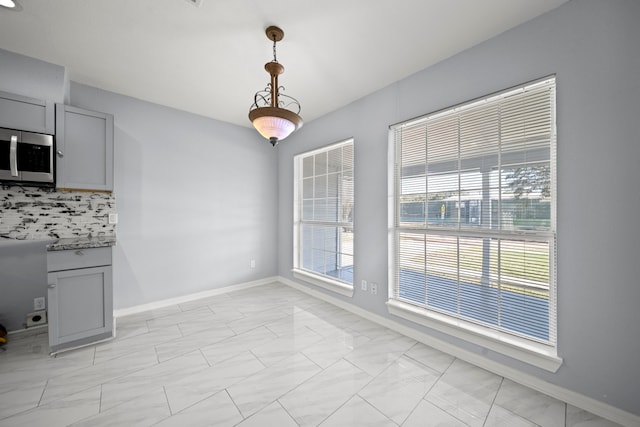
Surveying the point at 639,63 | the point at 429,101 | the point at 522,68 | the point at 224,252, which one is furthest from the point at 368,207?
the point at 224,252

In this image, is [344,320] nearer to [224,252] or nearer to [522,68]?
[224,252]

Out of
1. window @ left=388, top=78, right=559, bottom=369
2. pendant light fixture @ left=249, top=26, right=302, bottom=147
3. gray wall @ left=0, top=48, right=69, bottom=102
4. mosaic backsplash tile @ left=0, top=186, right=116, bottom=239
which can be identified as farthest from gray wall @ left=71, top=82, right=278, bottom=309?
window @ left=388, top=78, right=559, bottom=369

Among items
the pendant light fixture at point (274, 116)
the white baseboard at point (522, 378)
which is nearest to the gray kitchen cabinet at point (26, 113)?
the pendant light fixture at point (274, 116)

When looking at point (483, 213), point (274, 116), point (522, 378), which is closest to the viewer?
point (274, 116)

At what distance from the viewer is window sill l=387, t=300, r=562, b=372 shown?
1.71 m

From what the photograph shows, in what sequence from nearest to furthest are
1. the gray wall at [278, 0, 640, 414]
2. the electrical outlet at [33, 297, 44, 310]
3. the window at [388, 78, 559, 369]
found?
1. the gray wall at [278, 0, 640, 414]
2. the window at [388, 78, 559, 369]
3. the electrical outlet at [33, 297, 44, 310]

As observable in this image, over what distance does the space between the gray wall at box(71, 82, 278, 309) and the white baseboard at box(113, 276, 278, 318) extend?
0.06 m

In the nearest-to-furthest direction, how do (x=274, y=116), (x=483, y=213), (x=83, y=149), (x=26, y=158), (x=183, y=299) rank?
(x=274, y=116), (x=483, y=213), (x=26, y=158), (x=83, y=149), (x=183, y=299)

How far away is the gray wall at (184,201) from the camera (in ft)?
9.93

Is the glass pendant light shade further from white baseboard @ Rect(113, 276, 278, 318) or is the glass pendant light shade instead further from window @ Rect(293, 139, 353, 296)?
white baseboard @ Rect(113, 276, 278, 318)

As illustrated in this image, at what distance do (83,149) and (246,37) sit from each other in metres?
2.05

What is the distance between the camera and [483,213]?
2086 mm

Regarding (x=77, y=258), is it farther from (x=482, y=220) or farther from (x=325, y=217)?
(x=482, y=220)

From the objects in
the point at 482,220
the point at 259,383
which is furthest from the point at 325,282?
the point at 482,220
